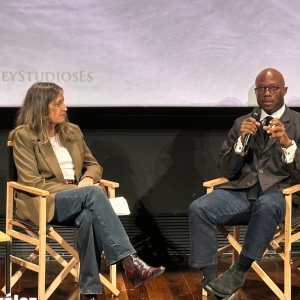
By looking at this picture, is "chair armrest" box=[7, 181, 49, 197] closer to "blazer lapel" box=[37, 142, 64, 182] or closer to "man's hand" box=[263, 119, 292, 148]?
"blazer lapel" box=[37, 142, 64, 182]

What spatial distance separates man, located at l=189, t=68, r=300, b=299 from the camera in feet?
13.3

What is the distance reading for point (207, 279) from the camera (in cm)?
413

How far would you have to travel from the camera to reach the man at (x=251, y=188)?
406 centimetres

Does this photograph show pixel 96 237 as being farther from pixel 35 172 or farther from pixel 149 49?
pixel 149 49

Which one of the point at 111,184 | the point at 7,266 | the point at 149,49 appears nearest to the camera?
the point at 7,266

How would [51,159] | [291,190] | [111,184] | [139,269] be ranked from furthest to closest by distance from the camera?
[111,184]
[51,159]
[291,190]
[139,269]

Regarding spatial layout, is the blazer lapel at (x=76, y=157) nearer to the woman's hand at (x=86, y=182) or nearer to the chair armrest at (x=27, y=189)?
the woman's hand at (x=86, y=182)

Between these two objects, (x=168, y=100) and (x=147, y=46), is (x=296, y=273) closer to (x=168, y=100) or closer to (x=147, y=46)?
(x=168, y=100)

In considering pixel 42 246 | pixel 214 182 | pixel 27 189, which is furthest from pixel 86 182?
pixel 214 182

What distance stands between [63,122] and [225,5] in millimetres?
1482

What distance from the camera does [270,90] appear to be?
4391 mm

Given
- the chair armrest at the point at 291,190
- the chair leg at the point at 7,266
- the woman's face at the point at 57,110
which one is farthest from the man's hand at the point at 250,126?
the chair leg at the point at 7,266

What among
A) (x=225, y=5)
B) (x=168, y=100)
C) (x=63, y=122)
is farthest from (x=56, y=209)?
(x=225, y=5)

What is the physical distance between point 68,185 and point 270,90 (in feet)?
4.42
